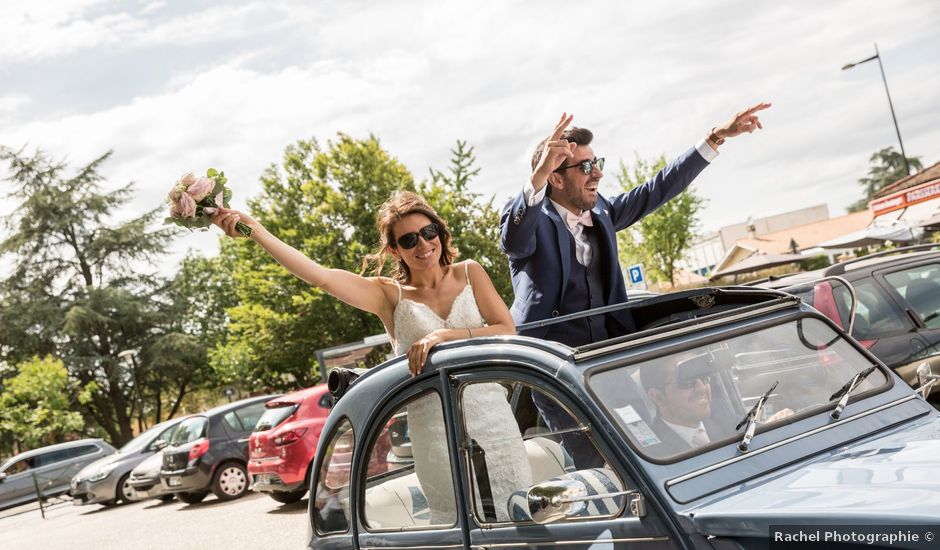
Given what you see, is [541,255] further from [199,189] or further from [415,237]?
[199,189]

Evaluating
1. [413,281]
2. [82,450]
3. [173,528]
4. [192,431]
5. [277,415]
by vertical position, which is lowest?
[173,528]

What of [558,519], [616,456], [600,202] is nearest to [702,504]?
[616,456]

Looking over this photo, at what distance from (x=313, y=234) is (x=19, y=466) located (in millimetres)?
15667

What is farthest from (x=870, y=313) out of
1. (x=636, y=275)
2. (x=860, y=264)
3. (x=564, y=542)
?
(x=636, y=275)

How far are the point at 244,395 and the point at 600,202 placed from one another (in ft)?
162

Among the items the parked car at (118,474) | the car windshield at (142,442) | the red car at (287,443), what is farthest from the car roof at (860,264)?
the car windshield at (142,442)

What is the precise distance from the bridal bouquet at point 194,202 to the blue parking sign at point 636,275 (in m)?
16.2

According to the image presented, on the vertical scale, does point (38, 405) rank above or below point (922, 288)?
above

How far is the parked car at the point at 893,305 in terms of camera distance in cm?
676

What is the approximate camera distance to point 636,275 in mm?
19969

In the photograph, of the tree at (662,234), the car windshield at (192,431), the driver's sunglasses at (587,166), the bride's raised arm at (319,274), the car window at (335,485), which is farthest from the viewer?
the tree at (662,234)

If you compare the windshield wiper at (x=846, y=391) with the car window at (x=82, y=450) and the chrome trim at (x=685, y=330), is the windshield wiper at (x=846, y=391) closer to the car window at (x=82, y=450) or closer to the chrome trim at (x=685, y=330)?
the chrome trim at (x=685, y=330)

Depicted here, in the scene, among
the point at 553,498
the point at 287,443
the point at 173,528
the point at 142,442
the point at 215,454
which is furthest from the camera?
the point at 142,442

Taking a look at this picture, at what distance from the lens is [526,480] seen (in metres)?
3.21
